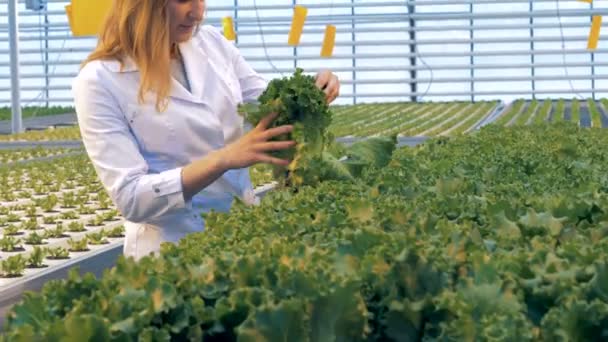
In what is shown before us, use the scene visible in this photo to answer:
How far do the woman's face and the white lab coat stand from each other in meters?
0.25

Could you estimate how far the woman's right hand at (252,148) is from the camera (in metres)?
4.01

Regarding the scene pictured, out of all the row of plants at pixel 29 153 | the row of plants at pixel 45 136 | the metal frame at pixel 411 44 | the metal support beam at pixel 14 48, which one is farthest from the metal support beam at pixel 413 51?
the row of plants at pixel 29 153

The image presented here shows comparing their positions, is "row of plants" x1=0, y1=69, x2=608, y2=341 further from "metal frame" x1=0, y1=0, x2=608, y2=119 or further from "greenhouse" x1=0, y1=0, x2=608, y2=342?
"metal frame" x1=0, y1=0, x2=608, y2=119

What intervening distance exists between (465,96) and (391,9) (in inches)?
137

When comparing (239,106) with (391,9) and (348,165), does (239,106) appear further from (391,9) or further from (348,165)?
(391,9)

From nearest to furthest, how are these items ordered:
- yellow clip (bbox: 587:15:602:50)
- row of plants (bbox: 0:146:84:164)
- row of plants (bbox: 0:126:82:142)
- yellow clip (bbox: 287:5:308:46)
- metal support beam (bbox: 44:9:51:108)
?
row of plants (bbox: 0:146:84:164)
row of plants (bbox: 0:126:82:142)
yellow clip (bbox: 287:5:308:46)
yellow clip (bbox: 587:15:602:50)
metal support beam (bbox: 44:9:51:108)

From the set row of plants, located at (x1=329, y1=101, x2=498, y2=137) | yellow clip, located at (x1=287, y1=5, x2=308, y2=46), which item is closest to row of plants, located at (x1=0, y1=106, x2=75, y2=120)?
row of plants, located at (x1=329, y1=101, x2=498, y2=137)

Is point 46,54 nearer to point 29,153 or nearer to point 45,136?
point 45,136

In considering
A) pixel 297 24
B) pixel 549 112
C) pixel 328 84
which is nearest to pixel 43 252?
pixel 328 84

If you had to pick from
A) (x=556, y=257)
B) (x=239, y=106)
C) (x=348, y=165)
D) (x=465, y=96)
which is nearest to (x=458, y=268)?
(x=556, y=257)

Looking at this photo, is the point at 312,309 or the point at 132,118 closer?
the point at 312,309

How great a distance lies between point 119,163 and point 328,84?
2.79 ft

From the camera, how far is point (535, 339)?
7.48ft

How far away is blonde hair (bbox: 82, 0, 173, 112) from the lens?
419 centimetres
